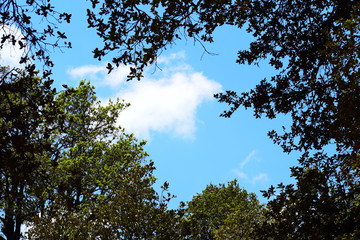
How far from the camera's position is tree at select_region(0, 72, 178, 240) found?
585cm

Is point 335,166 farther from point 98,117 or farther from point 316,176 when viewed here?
point 98,117

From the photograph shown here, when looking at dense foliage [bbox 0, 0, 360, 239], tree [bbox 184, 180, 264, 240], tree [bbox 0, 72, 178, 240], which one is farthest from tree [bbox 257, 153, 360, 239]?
tree [bbox 184, 180, 264, 240]

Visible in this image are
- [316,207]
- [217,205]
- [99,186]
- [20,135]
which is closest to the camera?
[20,135]

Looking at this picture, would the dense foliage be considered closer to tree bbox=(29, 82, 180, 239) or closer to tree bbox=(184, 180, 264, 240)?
tree bbox=(29, 82, 180, 239)

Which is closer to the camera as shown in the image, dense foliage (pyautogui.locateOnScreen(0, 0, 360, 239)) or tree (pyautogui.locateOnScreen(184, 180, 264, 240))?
dense foliage (pyautogui.locateOnScreen(0, 0, 360, 239))

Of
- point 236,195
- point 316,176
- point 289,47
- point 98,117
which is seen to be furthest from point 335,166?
point 236,195

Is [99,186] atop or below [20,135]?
atop

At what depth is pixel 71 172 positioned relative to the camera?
621 centimetres

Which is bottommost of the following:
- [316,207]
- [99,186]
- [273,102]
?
[316,207]

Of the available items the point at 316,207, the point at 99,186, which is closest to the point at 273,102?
the point at 316,207

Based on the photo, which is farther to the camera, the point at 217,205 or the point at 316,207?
the point at 217,205

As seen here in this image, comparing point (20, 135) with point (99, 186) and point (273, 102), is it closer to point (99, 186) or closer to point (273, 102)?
point (273, 102)

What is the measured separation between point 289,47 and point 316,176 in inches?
161

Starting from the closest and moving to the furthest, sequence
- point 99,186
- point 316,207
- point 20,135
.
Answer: point 20,135, point 316,207, point 99,186
